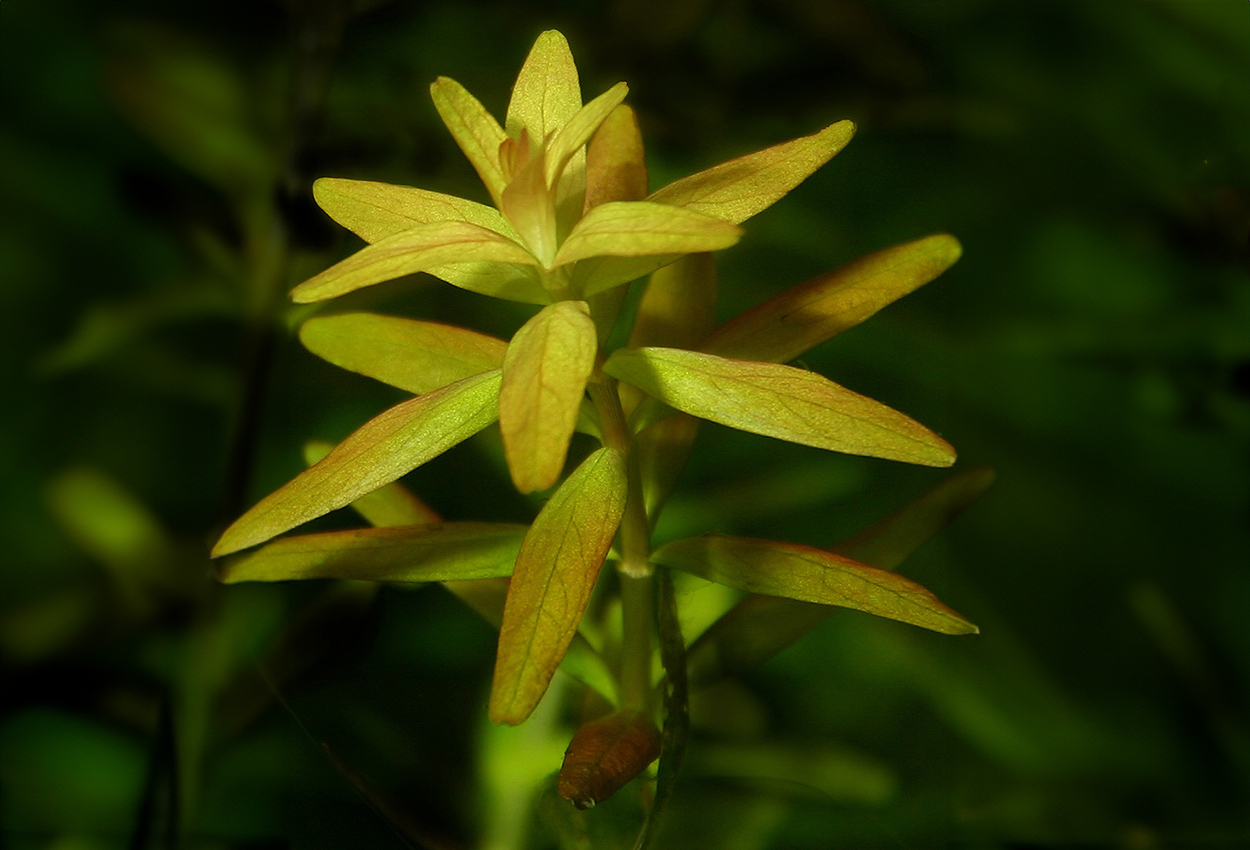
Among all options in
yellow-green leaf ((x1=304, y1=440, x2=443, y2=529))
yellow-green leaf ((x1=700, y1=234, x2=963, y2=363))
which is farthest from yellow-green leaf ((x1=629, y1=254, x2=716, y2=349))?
yellow-green leaf ((x1=304, y1=440, x2=443, y2=529))

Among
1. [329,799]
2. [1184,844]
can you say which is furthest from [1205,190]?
[329,799]

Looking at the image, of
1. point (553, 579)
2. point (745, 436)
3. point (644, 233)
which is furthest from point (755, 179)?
point (745, 436)

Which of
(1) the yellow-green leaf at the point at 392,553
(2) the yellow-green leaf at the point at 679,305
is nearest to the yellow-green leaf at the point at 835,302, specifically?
(2) the yellow-green leaf at the point at 679,305

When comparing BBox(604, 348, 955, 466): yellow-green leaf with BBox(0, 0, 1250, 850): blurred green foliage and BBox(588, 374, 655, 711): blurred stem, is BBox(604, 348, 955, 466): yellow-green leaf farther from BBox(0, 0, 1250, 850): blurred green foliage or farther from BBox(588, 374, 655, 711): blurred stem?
BBox(0, 0, 1250, 850): blurred green foliage

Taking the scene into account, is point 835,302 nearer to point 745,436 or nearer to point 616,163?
point 616,163

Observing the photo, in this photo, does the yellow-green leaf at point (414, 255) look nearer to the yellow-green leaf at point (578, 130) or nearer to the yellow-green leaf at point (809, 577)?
the yellow-green leaf at point (578, 130)

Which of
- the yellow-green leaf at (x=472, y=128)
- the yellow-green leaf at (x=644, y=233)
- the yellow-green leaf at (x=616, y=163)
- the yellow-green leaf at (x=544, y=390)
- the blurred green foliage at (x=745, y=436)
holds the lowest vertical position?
the blurred green foliage at (x=745, y=436)
